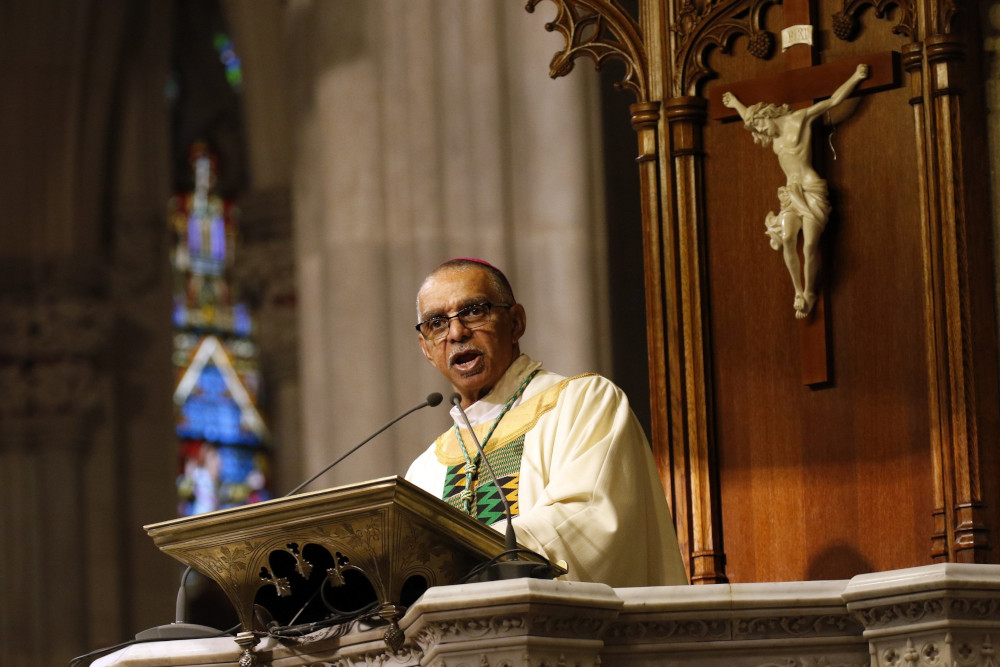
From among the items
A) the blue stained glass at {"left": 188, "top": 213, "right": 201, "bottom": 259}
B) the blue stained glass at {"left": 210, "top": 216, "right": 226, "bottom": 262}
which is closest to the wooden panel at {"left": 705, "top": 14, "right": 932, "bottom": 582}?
the blue stained glass at {"left": 188, "top": 213, "right": 201, "bottom": 259}

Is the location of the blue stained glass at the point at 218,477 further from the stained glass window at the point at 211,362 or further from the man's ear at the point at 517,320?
the man's ear at the point at 517,320

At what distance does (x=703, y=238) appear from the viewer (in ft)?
19.2

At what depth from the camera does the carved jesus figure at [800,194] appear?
18.3 ft

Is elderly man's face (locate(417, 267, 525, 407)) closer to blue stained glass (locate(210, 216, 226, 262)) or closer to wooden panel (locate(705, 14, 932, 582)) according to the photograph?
wooden panel (locate(705, 14, 932, 582))

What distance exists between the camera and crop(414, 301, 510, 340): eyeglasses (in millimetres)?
4777

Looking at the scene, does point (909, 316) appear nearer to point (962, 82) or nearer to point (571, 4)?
point (962, 82)

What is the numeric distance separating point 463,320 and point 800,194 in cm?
132

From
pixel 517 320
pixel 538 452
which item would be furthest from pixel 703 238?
pixel 538 452

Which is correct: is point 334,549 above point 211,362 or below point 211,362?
below

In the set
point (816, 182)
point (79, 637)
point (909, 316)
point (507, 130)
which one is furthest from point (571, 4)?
point (79, 637)

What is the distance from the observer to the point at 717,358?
580 centimetres

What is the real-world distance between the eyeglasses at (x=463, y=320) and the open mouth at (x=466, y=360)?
0.22 ft

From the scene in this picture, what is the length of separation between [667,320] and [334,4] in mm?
Result: 3826

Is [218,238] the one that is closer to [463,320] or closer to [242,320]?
[242,320]
